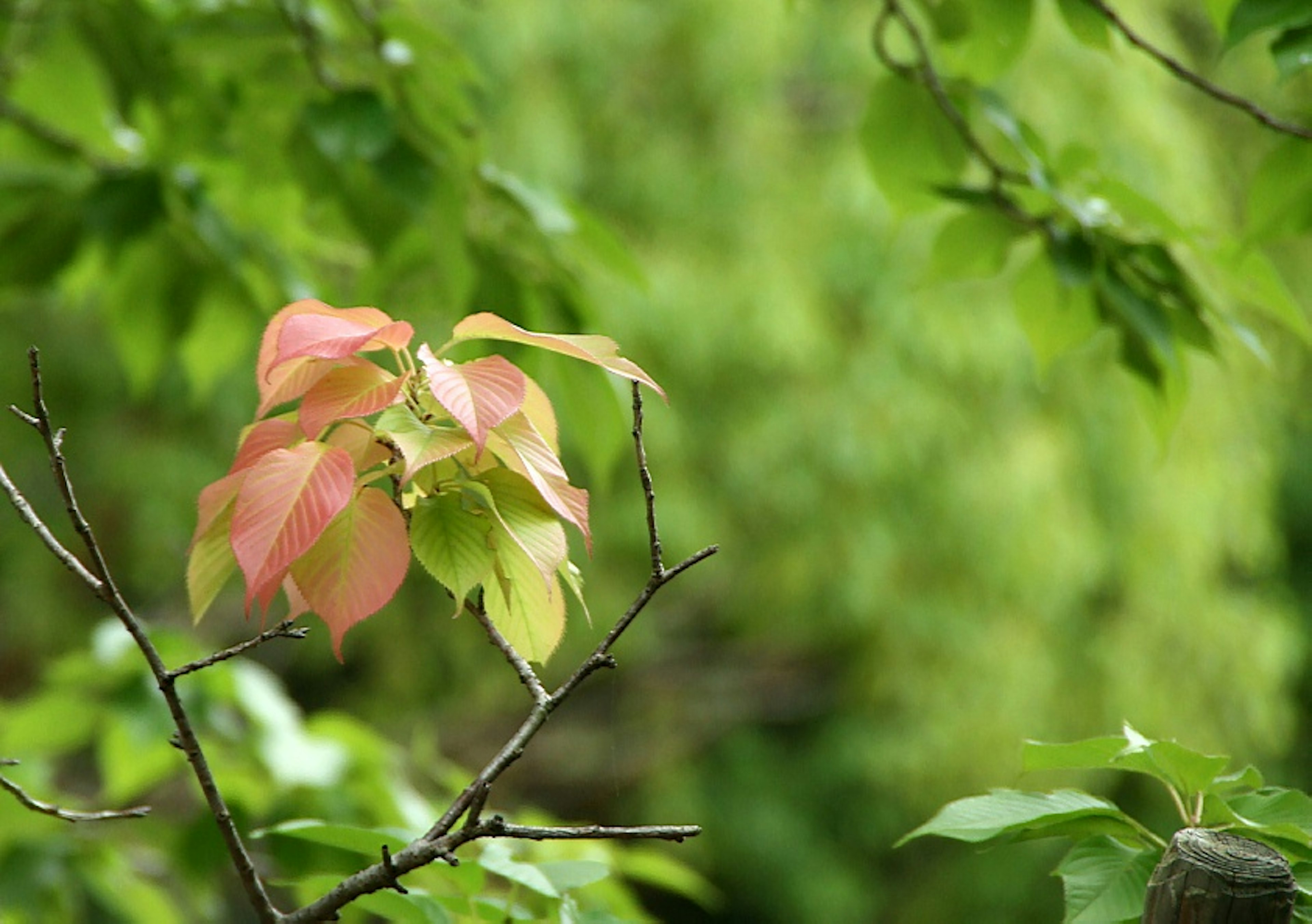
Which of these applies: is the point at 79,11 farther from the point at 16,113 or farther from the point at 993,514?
the point at 993,514

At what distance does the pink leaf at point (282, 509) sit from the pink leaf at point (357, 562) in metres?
0.01

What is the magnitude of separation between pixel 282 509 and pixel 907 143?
521mm

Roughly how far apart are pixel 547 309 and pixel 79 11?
42cm

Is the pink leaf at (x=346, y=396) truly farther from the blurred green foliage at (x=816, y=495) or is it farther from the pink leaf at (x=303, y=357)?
the blurred green foliage at (x=816, y=495)

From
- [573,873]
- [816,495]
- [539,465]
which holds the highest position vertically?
[539,465]

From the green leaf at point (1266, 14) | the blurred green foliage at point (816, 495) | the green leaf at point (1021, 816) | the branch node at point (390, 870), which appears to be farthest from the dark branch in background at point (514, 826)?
the blurred green foliage at point (816, 495)

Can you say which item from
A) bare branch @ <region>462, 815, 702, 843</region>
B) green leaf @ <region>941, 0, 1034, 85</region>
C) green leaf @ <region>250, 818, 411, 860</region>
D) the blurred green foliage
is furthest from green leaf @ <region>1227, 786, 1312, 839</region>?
the blurred green foliage

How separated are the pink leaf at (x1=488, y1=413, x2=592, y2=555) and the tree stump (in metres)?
0.23

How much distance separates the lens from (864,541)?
138 inches

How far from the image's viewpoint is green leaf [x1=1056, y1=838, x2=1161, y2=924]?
1.50 ft

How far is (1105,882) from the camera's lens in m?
0.47

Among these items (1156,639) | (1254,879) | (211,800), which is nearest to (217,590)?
(211,800)

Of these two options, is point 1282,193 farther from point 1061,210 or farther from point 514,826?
point 514,826

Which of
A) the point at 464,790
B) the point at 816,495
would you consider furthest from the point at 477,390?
the point at 816,495
